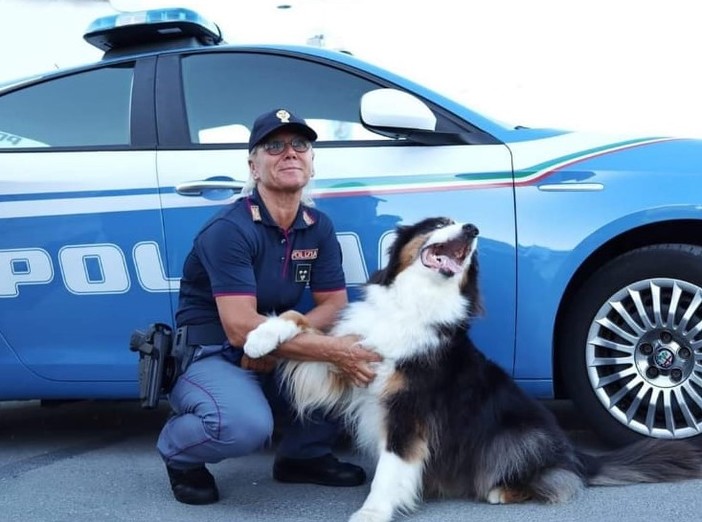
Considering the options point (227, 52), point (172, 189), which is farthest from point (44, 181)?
point (227, 52)

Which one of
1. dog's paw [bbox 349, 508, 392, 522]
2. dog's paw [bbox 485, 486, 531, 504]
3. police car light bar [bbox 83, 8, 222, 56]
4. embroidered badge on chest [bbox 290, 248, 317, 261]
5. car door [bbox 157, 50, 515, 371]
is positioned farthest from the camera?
police car light bar [bbox 83, 8, 222, 56]

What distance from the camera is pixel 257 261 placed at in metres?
2.90

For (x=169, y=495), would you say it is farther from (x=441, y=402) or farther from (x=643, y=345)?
(x=643, y=345)

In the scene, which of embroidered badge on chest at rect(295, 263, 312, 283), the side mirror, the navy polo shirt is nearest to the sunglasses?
the navy polo shirt

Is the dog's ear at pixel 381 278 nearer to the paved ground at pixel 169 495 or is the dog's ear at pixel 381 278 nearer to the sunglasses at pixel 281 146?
the sunglasses at pixel 281 146

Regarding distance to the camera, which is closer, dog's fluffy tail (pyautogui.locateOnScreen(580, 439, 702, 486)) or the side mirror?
dog's fluffy tail (pyautogui.locateOnScreen(580, 439, 702, 486))

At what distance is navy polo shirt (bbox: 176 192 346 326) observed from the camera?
9.19 feet

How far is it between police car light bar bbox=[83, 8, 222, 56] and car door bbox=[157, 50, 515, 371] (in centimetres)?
16

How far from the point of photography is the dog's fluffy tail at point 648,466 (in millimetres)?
2816

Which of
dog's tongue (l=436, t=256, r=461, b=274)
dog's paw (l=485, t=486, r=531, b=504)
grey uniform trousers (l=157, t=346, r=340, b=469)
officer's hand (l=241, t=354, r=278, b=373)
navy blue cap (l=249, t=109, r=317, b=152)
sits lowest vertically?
dog's paw (l=485, t=486, r=531, b=504)

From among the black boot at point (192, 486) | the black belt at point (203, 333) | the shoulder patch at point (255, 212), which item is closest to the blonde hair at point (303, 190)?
the shoulder patch at point (255, 212)

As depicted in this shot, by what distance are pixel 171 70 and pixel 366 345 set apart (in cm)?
146

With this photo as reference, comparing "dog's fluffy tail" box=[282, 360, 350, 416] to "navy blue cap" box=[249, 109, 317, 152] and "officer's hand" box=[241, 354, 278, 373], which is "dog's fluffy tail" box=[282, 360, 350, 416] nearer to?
"officer's hand" box=[241, 354, 278, 373]

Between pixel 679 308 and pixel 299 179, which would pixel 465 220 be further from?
pixel 679 308
